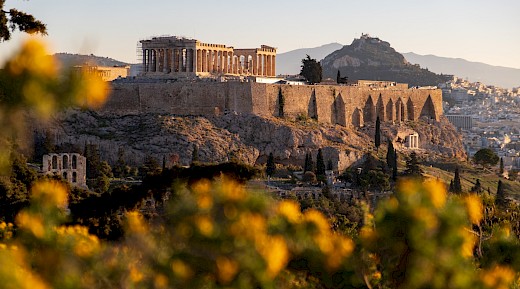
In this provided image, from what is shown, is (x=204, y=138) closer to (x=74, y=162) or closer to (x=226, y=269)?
(x=74, y=162)

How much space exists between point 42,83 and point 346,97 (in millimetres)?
41489

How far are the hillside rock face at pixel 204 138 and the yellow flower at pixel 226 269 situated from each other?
97.6ft

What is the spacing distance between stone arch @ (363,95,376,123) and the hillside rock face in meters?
6.10

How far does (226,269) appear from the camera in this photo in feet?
26.9

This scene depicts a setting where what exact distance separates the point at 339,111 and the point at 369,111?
3733mm

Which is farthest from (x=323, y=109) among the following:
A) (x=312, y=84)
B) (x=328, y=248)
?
(x=328, y=248)

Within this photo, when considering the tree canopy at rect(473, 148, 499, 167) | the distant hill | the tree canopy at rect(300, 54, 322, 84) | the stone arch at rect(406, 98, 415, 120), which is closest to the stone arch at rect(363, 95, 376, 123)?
the tree canopy at rect(300, 54, 322, 84)

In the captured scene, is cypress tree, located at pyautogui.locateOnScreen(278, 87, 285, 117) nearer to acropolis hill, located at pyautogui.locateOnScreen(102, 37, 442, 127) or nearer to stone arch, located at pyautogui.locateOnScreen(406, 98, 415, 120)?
acropolis hill, located at pyautogui.locateOnScreen(102, 37, 442, 127)

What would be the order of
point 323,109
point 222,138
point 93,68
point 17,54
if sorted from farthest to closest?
1. point 323,109
2. point 222,138
3. point 93,68
4. point 17,54

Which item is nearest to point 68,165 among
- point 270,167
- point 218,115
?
point 270,167

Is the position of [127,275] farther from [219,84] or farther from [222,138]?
[219,84]

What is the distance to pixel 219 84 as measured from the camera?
42969 mm

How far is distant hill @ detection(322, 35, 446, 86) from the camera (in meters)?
99.1

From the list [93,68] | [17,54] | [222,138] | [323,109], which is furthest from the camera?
[323,109]
